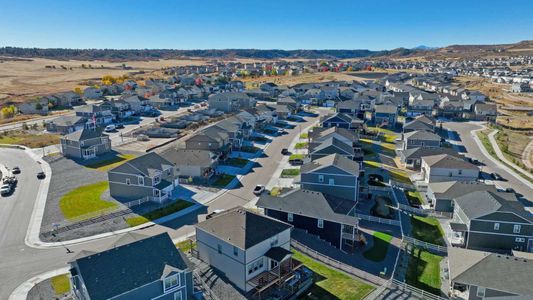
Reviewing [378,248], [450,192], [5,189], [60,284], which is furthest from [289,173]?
[5,189]

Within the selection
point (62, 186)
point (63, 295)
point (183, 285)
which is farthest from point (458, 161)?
point (62, 186)

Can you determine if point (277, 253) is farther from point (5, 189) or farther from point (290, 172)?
point (5, 189)

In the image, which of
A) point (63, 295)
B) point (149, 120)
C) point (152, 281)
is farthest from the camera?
point (149, 120)

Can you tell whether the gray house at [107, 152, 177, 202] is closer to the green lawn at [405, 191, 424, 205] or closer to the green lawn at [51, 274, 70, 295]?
the green lawn at [51, 274, 70, 295]

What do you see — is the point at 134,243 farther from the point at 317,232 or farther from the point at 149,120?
the point at 149,120

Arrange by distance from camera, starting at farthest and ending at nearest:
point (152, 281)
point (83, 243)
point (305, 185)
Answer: point (305, 185) → point (83, 243) → point (152, 281)

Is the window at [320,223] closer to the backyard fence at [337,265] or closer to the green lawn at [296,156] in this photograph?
the backyard fence at [337,265]

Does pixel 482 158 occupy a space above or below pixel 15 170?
above
